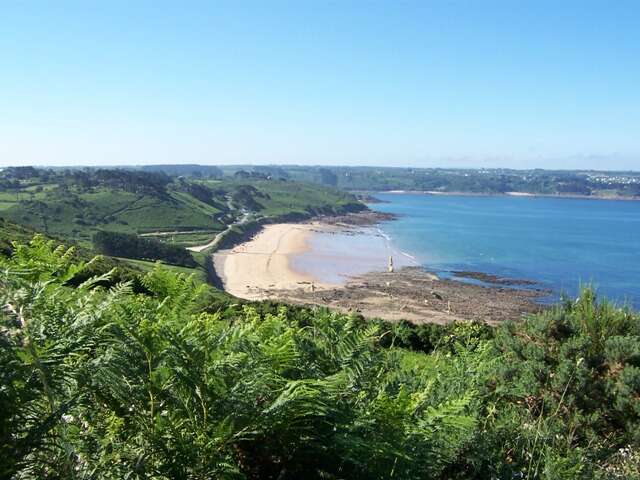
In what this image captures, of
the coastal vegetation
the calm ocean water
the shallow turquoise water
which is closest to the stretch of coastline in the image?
the shallow turquoise water

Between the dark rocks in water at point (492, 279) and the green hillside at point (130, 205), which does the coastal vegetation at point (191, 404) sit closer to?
the dark rocks in water at point (492, 279)

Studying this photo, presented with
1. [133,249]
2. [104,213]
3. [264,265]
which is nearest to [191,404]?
[264,265]

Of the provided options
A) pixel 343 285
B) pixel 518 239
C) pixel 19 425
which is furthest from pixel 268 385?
pixel 518 239

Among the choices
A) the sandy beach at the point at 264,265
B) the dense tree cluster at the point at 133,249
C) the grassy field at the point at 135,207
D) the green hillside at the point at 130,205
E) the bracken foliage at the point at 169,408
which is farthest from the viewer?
the green hillside at the point at 130,205

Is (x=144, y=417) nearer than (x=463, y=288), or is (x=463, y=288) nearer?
(x=144, y=417)

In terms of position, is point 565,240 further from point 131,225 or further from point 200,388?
point 200,388

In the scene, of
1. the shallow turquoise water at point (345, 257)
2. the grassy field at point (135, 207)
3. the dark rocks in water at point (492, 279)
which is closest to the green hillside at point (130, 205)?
the grassy field at point (135, 207)
